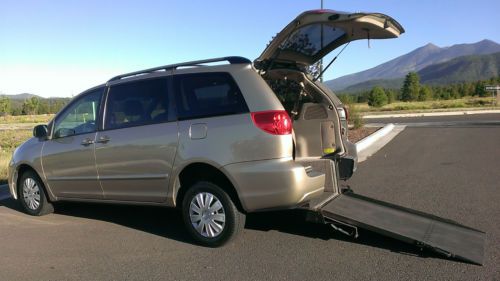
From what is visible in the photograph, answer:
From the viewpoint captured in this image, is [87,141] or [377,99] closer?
[87,141]

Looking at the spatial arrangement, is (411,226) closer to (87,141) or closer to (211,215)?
(211,215)

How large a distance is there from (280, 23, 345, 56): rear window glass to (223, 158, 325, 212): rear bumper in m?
1.57

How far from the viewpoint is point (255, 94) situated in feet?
15.5

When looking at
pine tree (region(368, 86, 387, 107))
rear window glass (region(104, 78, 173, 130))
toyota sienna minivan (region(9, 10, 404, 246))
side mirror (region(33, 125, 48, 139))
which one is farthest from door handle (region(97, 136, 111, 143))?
pine tree (region(368, 86, 387, 107))

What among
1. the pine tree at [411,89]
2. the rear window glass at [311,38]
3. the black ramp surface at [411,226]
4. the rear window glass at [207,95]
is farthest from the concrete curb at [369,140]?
the pine tree at [411,89]

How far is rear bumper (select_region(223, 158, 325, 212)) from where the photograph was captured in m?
4.50

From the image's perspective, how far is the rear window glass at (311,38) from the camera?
209 inches

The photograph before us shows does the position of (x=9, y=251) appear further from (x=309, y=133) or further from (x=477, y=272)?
(x=477, y=272)

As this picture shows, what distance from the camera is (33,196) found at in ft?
21.7

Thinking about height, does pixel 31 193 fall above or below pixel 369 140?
above

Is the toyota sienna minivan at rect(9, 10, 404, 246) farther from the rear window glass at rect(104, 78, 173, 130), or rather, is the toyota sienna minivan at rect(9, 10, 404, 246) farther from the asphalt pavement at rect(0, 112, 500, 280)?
the asphalt pavement at rect(0, 112, 500, 280)

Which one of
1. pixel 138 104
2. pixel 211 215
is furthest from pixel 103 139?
pixel 211 215

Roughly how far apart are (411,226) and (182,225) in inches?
105

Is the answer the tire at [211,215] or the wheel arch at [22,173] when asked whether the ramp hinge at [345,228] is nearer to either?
the tire at [211,215]
